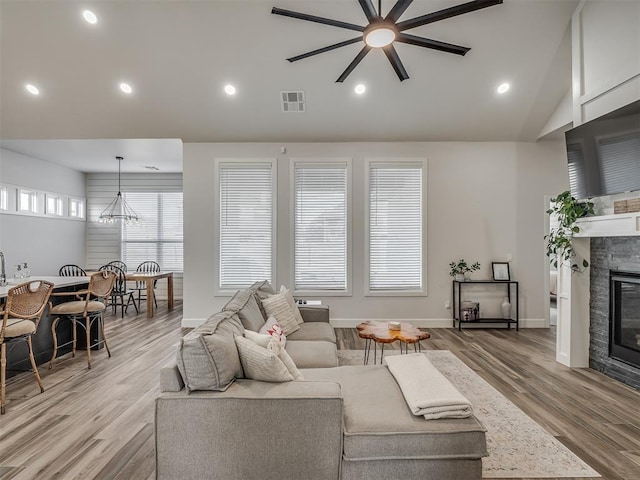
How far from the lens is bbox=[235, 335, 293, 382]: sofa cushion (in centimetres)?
193

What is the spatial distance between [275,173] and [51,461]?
431 centimetres

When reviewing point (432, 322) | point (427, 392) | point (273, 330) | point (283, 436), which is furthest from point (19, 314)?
point (432, 322)

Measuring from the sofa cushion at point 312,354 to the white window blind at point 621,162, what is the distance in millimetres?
3024

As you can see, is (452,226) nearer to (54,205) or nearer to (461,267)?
(461,267)

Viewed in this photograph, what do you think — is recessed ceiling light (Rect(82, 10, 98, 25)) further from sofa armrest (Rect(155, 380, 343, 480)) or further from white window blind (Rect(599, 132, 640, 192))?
white window blind (Rect(599, 132, 640, 192))

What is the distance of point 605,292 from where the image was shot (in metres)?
3.66

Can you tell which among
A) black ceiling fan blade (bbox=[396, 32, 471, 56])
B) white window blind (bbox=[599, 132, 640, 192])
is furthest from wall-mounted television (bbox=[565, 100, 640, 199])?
black ceiling fan blade (bbox=[396, 32, 471, 56])

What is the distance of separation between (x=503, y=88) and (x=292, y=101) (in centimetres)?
294

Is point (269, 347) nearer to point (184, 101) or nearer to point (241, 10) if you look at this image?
point (241, 10)

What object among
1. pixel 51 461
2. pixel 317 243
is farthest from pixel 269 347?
pixel 317 243

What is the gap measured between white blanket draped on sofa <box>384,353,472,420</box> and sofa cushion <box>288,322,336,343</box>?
1047mm

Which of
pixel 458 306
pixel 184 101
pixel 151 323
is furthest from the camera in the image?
pixel 151 323

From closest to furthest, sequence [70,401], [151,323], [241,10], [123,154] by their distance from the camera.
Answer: [70,401] < [241,10] < [151,323] < [123,154]

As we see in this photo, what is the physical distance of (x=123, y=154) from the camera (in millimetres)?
6551
